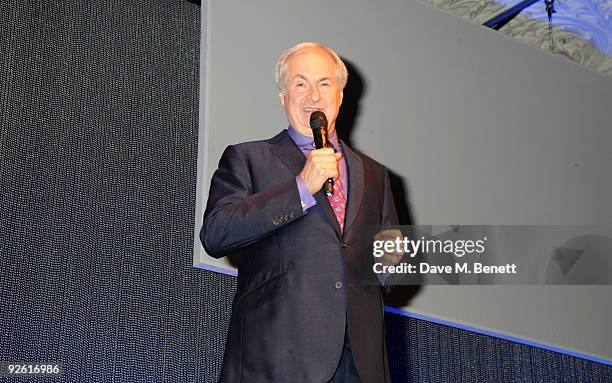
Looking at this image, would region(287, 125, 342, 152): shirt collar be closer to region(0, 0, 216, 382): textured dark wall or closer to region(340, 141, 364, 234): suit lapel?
region(340, 141, 364, 234): suit lapel

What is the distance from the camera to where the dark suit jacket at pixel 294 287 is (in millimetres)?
1552

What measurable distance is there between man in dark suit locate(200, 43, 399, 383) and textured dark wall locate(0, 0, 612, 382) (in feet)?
3.04

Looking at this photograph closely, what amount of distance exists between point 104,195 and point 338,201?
44.6 inches

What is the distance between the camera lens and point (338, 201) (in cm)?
175

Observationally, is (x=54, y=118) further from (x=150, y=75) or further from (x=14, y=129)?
(x=150, y=75)

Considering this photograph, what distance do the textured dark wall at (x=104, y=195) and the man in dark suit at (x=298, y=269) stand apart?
3.04 ft

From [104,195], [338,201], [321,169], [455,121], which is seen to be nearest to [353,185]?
[338,201]

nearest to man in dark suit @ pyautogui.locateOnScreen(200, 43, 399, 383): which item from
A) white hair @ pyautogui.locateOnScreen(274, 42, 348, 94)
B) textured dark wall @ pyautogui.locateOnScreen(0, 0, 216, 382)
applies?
white hair @ pyautogui.locateOnScreen(274, 42, 348, 94)

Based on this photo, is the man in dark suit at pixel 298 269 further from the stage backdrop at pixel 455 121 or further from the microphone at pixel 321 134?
the stage backdrop at pixel 455 121

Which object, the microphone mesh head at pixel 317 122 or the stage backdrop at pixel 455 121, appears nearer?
the microphone mesh head at pixel 317 122

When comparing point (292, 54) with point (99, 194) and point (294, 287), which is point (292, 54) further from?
point (99, 194)

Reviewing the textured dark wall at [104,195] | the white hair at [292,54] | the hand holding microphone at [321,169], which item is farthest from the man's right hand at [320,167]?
the textured dark wall at [104,195]

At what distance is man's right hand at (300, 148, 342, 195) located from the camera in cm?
152

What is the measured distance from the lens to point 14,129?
100 inches
